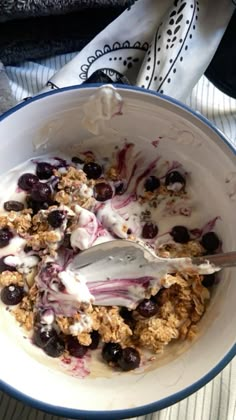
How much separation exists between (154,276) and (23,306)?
135 millimetres

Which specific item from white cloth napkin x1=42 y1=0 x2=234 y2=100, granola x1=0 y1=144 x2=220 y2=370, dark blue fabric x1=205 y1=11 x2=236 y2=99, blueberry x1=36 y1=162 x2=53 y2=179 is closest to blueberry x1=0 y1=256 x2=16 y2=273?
granola x1=0 y1=144 x2=220 y2=370

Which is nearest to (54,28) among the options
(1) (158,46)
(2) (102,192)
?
(1) (158,46)

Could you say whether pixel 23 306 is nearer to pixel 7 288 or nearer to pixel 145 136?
pixel 7 288

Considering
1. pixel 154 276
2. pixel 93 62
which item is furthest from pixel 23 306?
pixel 93 62

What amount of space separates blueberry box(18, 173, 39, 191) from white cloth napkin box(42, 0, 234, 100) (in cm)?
13

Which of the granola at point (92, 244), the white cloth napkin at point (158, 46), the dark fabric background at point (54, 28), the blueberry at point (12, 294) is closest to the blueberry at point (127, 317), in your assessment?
the granola at point (92, 244)

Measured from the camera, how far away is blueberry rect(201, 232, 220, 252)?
674 millimetres

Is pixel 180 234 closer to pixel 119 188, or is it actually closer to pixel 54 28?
pixel 119 188

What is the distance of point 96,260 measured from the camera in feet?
2.11

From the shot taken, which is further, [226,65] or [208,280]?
[226,65]

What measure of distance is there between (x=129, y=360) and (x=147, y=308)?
2.0 inches

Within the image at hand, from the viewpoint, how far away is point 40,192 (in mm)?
687

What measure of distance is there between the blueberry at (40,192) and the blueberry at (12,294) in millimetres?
96

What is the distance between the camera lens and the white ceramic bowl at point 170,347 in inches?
22.7
